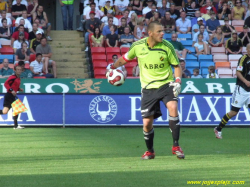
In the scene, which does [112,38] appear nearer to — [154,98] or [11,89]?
[11,89]

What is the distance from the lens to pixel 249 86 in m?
12.3

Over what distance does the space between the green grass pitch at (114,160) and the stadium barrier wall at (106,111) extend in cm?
194

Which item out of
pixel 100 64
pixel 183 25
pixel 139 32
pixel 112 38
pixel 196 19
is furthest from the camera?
pixel 196 19

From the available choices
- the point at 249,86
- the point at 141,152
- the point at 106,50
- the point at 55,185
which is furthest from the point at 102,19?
the point at 55,185

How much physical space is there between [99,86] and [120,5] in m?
6.97

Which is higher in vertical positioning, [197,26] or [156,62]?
[197,26]

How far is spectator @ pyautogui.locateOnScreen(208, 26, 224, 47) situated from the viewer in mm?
22141

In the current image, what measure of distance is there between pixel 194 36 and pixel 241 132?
8.35 metres

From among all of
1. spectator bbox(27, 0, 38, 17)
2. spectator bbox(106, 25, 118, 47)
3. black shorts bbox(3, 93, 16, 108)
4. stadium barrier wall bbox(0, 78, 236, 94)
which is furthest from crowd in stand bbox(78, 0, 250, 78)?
black shorts bbox(3, 93, 16, 108)

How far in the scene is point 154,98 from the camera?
337 inches

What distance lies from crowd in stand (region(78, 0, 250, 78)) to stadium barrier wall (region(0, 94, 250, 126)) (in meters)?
4.36

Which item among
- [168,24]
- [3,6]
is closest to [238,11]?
[168,24]

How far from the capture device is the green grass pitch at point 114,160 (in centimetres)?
674

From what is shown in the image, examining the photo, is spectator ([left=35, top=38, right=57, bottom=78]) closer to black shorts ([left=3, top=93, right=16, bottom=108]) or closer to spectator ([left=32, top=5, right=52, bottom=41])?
spectator ([left=32, top=5, right=52, bottom=41])
